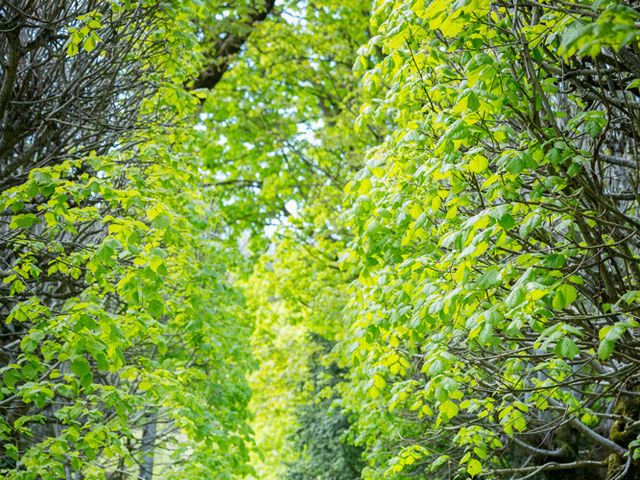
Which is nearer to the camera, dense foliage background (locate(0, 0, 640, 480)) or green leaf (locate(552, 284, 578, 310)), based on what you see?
green leaf (locate(552, 284, 578, 310))

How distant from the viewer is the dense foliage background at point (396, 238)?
369cm

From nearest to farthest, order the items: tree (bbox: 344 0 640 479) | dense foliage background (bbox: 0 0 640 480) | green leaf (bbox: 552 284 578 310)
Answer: green leaf (bbox: 552 284 578 310) → tree (bbox: 344 0 640 479) → dense foliage background (bbox: 0 0 640 480)

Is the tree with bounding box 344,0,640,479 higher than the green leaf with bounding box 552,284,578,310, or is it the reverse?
the tree with bounding box 344,0,640,479

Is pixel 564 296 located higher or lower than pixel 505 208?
lower

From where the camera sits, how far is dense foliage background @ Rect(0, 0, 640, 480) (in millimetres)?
3686

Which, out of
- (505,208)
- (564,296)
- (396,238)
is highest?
(396,238)

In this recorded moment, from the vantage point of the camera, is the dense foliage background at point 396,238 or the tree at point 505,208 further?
the dense foliage background at point 396,238

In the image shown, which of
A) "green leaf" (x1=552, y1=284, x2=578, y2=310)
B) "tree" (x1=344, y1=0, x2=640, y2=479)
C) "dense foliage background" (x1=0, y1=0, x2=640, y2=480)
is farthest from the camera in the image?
"dense foliage background" (x1=0, y1=0, x2=640, y2=480)

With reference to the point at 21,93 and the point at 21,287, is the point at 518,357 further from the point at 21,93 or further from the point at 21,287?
the point at 21,93

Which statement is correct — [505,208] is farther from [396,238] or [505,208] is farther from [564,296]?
[396,238]

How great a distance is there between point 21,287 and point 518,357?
12.0 feet

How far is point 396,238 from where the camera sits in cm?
484

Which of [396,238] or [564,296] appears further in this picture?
[396,238]

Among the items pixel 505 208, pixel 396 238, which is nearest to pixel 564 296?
pixel 505 208
